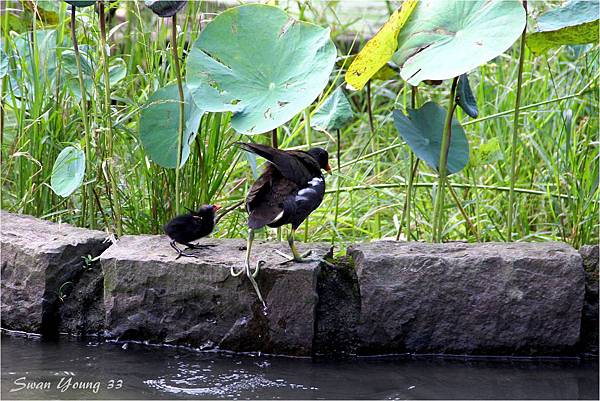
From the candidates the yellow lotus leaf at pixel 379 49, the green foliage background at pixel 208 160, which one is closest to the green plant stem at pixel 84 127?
the green foliage background at pixel 208 160

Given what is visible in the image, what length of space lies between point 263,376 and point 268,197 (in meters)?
0.72

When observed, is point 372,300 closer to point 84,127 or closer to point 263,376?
point 263,376

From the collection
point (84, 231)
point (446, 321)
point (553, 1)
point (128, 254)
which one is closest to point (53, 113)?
point (84, 231)

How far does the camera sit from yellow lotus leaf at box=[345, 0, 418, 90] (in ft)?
12.6

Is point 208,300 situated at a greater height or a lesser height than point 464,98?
lesser

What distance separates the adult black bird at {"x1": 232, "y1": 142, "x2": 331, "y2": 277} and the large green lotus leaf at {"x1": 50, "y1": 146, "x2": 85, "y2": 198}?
820 mm

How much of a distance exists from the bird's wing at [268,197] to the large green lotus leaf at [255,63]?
0.83ft

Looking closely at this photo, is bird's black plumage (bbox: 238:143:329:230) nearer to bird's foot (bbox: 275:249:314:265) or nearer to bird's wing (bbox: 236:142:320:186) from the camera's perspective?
bird's wing (bbox: 236:142:320:186)

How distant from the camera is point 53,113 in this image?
14.7ft

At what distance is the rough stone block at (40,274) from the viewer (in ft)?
12.9

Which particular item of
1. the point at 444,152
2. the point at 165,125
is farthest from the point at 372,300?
the point at 165,125

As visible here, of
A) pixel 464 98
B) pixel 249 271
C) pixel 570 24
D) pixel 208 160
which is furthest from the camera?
pixel 208 160

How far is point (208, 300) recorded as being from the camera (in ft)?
12.2

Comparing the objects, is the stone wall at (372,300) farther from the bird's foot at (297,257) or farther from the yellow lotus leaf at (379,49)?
the yellow lotus leaf at (379,49)
